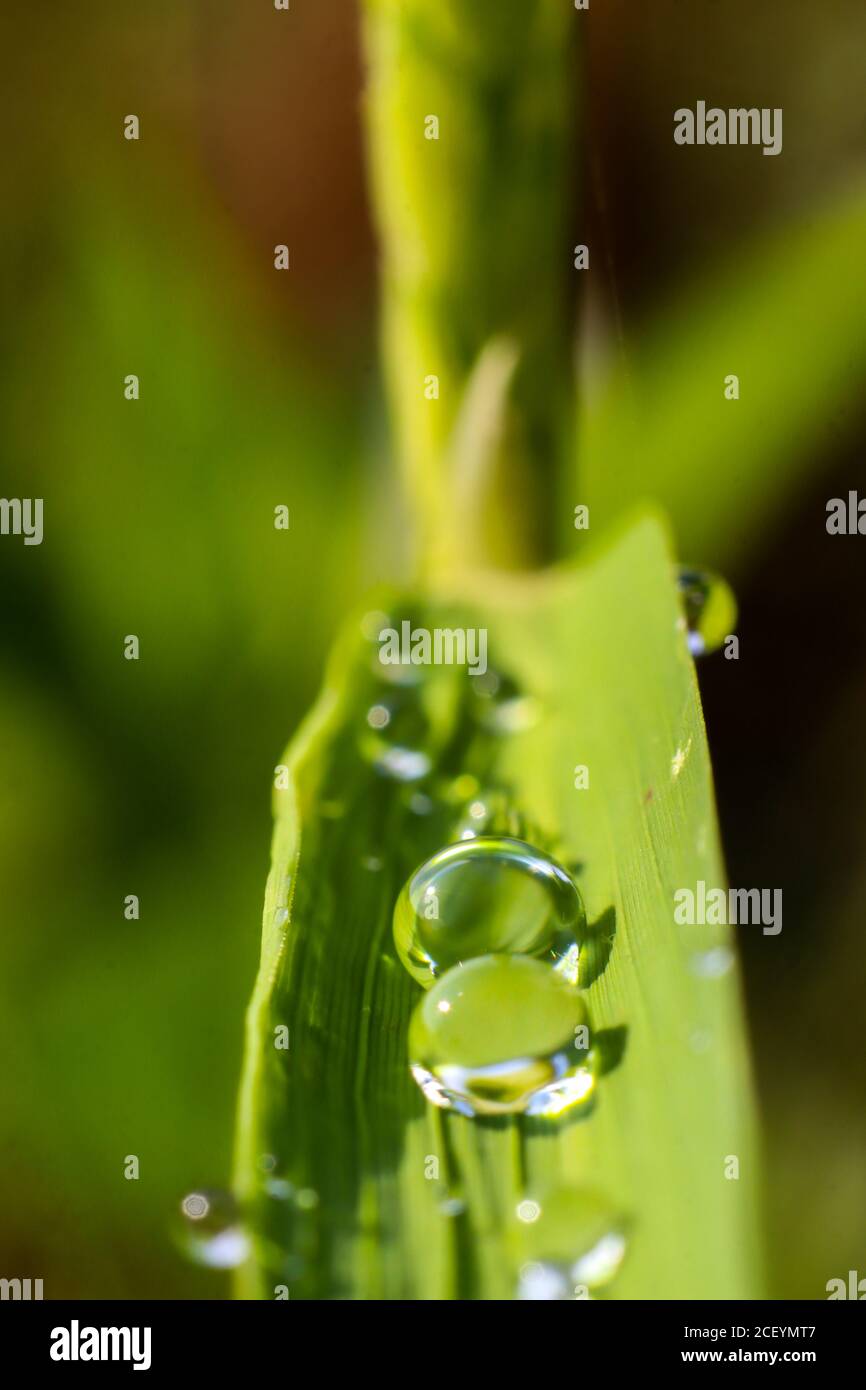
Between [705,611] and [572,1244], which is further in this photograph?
[705,611]

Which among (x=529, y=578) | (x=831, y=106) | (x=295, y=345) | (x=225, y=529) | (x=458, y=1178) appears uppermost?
(x=831, y=106)

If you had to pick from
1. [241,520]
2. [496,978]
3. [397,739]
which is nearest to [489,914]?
[496,978]

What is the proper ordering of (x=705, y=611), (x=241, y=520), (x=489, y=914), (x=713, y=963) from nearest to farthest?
(x=713, y=963)
(x=489, y=914)
(x=705, y=611)
(x=241, y=520)

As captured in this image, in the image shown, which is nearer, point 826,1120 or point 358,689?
point 358,689

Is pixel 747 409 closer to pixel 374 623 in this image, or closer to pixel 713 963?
pixel 374 623

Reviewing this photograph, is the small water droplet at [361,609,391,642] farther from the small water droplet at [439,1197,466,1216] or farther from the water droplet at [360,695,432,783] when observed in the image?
the small water droplet at [439,1197,466,1216]
